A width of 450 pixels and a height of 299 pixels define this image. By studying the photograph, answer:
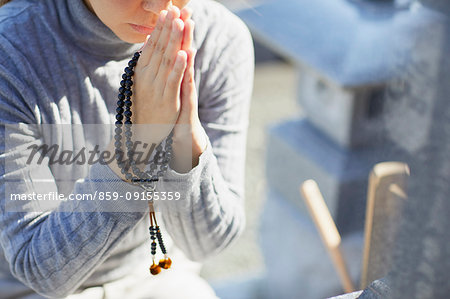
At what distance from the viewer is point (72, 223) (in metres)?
0.82

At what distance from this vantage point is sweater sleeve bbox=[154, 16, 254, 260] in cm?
90

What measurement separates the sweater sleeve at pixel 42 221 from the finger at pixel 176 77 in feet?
0.51

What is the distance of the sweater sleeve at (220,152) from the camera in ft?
2.97

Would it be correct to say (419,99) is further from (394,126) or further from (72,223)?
(72,223)

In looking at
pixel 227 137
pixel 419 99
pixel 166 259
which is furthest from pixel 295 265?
pixel 419 99

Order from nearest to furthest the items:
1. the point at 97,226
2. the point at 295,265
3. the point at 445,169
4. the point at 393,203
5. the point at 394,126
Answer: the point at 445,169, the point at 394,126, the point at 97,226, the point at 393,203, the point at 295,265

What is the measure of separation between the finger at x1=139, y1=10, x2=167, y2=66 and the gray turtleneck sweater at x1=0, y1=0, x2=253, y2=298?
0.16 metres

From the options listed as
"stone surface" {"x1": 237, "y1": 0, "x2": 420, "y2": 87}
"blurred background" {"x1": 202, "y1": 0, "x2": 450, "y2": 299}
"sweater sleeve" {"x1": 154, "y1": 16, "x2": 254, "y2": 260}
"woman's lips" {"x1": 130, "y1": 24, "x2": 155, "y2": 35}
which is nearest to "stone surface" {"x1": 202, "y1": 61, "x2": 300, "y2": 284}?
"blurred background" {"x1": 202, "y1": 0, "x2": 450, "y2": 299}

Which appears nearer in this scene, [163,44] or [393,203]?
[163,44]

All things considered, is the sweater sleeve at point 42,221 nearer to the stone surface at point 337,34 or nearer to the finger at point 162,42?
the finger at point 162,42

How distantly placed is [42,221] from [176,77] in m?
0.33

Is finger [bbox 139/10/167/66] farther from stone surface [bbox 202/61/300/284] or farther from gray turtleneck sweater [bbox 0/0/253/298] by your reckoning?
stone surface [bbox 202/61/300/284]

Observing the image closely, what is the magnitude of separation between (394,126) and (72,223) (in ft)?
1.50

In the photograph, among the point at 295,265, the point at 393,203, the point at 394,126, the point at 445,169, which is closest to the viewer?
the point at 445,169
